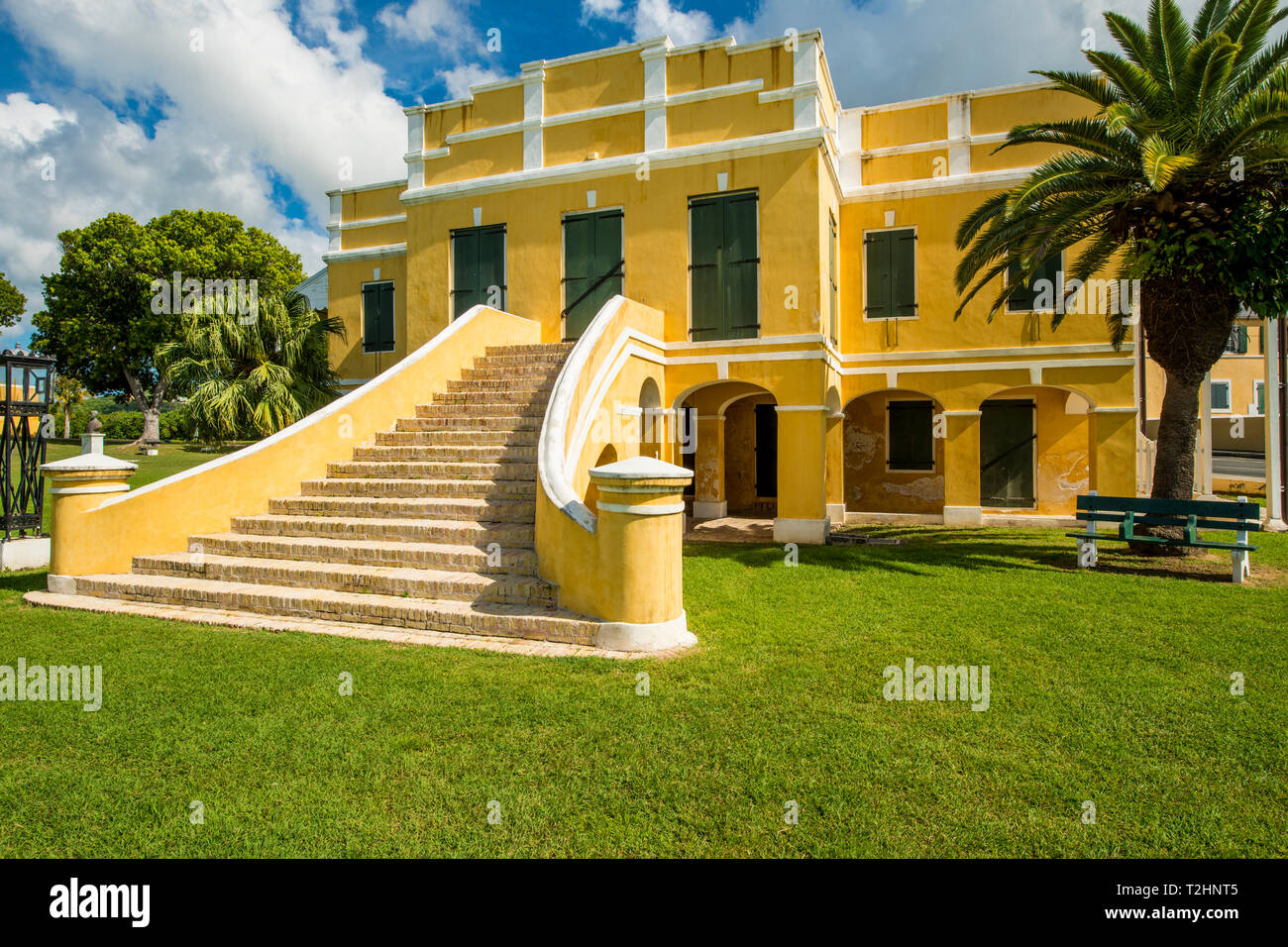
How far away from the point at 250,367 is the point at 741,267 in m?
10.6

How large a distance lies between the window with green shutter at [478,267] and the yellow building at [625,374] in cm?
8

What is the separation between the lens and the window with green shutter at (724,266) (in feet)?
42.8

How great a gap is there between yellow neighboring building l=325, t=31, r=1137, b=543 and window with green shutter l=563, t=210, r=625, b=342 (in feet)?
0.14

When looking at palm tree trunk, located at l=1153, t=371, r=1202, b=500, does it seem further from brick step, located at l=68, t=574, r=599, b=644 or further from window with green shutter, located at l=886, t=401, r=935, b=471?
brick step, located at l=68, t=574, r=599, b=644

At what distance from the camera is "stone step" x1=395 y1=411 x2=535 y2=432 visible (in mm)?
10094

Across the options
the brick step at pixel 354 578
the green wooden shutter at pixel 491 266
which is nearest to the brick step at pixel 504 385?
the green wooden shutter at pixel 491 266

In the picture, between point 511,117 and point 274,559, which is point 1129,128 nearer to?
point 511,117

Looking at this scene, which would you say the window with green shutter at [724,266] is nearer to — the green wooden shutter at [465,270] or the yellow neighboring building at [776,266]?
the yellow neighboring building at [776,266]

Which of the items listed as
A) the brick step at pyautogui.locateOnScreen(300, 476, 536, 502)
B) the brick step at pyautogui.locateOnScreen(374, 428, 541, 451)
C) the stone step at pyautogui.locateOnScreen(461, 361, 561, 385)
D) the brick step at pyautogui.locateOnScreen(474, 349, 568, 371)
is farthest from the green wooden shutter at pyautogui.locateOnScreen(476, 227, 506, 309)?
the brick step at pyautogui.locateOnScreen(300, 476, 536, 502)

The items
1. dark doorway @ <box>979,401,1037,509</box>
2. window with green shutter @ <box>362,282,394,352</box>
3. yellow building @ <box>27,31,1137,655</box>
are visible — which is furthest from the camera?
window with green shutter @ <box>362,282,394,352</box>

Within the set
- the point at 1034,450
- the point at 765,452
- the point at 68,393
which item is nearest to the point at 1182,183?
the point at 1034,450

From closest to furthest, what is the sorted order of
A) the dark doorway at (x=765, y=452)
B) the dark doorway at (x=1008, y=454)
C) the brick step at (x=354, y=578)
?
the brick step at (x=354, y=578) < the dark doorway at (x=1008, y=454) < the dark doorway at (x=765, y=452)

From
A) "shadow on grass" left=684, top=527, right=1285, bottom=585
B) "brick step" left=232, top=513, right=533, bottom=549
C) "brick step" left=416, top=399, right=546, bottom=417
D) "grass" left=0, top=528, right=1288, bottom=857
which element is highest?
"brick step" left=416, top=399, right=546, bottom=417

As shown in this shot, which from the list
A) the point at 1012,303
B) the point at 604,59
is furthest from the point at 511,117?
the point at 1012,303
